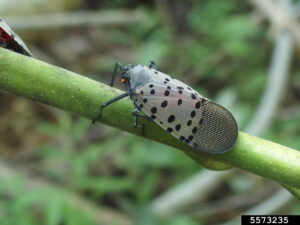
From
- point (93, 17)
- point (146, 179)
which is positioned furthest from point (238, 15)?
point (146, 179)

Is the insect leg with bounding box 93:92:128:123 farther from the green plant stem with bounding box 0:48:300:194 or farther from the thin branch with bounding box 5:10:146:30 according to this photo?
the thin branch with bounding box 5:10:146:30

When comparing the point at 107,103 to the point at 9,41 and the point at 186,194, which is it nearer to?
the point at 9,41

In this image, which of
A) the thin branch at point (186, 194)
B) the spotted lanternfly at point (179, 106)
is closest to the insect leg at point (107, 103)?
the spotted lanternfly at point (179, 106)

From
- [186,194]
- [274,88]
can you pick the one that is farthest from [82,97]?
[274,88]

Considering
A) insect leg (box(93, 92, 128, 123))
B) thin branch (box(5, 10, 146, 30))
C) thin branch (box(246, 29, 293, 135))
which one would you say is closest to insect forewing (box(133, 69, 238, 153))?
insect leg (box(93, 92, 128, 123))

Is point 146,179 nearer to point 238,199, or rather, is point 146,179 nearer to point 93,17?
point 238,199

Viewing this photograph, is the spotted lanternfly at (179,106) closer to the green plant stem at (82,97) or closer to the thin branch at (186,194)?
the green plant stem at (82,97)

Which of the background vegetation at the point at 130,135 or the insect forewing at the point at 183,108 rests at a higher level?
the background vegetation at the point at 130,135
